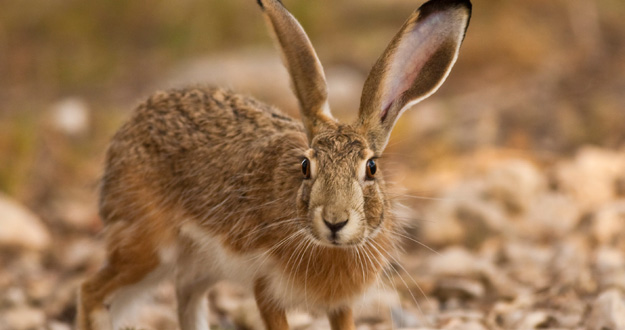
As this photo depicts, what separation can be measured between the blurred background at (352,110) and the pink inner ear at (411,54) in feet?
4.44

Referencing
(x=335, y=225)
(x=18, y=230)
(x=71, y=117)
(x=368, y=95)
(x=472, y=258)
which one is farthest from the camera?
(x=71, y=117)

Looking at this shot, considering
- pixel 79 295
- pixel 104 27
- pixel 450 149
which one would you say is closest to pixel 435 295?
pixel 79 295

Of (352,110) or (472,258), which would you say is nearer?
(472,258)

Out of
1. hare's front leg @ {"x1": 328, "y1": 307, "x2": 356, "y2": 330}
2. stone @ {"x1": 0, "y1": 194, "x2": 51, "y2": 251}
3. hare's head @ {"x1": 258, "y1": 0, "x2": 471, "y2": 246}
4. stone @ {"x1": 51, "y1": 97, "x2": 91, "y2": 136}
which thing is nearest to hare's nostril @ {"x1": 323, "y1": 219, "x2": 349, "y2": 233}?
hare's head @ {"x1": 258, "y1": 0, "x2": 471, "y2": 246}

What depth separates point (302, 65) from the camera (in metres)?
4.84

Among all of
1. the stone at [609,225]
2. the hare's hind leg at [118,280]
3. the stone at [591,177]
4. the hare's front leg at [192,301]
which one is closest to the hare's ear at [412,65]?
the hare's hind leg at [118,280]

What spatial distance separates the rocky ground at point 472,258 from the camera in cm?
617

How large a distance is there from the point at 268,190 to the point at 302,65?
777 mm

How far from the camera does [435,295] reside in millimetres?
6918

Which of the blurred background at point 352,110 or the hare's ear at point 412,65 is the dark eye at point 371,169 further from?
the blurred background at point 352,110

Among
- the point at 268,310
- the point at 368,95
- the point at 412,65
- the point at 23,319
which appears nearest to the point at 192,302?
the point at 268,310

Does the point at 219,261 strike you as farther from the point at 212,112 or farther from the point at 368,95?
the point at 368,95

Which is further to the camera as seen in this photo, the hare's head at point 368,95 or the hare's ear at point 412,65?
the hare's ear at point 412,65

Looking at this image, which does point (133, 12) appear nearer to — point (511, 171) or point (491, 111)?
point (491, 111)
